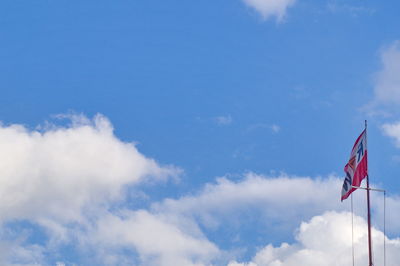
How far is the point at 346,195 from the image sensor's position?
87562mm

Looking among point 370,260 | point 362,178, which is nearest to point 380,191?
point 362,178

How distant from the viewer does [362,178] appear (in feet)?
277

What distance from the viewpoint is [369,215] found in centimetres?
8131

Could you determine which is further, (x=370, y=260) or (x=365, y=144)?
(x=365, y=144)

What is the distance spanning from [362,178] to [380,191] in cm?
274

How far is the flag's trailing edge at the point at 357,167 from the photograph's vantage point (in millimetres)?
84250

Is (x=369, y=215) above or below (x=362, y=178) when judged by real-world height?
below

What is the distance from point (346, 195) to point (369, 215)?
21.9 feet

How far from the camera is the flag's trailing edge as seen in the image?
276 ft

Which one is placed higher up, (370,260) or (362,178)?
(362,178)

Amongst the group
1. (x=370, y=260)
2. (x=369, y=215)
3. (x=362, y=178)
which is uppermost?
(x=362, y=178)

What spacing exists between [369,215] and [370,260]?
5833 mm

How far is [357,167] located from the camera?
8562 cm

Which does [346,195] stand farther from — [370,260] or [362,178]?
[370,260]
